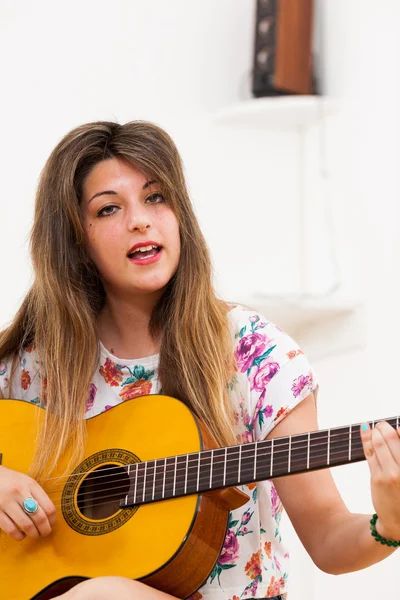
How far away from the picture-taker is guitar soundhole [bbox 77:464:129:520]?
154cm

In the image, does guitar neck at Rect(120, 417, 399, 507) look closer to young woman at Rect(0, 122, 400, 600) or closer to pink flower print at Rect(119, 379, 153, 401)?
young woman at Rect(0, 122, 400, 600)

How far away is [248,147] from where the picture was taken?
9.92 ft

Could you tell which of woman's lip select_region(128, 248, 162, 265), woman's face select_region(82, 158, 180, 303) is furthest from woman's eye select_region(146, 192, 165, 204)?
woman's lip select_region(128, 248, 162, 265)

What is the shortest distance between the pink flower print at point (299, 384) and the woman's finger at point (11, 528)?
0.51 m

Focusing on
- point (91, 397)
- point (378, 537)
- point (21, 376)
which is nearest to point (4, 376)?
point (21, 376)

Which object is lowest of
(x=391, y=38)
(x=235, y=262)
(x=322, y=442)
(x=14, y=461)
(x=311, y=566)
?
(x=311, y=566)

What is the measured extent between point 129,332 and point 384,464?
2.33 feet

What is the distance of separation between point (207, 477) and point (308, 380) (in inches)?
11.8

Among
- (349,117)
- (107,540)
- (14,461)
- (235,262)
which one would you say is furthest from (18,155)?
(107,540)

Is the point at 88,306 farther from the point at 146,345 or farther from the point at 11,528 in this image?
the point at 11,528

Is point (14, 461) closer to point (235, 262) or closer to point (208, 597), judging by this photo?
point (208, 597)

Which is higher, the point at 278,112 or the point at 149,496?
the point at 278,112

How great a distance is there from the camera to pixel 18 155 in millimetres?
2770

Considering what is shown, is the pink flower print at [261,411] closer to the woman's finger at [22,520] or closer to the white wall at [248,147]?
the woman's finger at [22,520]
